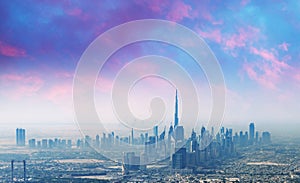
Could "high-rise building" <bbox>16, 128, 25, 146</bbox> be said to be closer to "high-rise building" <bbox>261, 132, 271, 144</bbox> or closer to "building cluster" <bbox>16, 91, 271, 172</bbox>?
"building cluster" <bbox>16, 91, 271, 172</bbox>

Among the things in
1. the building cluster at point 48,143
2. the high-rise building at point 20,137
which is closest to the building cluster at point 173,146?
the building cluster at point 48,143

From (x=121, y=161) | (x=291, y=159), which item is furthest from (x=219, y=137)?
(x=121, y=161)

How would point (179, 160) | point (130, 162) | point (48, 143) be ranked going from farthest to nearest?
point (48, 143), point (179, 160), point (130, 162)

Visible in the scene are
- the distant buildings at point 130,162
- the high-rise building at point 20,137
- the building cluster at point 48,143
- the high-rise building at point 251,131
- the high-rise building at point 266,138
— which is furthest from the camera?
the high-rise building at point 251,131

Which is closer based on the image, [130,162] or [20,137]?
[130,162]

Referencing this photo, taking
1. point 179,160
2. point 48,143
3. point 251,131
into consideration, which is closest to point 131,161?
point 179,160

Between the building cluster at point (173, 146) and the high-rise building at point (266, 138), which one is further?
the high-rise building at point (266, 138)

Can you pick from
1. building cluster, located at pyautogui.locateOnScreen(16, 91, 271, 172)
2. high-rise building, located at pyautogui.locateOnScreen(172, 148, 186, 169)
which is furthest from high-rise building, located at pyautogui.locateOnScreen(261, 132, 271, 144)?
high-rise building, located at pyautogui.locateOnScreen(172, 148, 186, 169)

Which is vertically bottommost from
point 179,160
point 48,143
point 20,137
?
point 179,160

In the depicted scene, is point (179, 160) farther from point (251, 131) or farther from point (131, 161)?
point (251, 131)

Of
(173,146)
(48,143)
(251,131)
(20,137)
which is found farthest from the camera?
(251,131)

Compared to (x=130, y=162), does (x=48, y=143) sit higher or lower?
higher

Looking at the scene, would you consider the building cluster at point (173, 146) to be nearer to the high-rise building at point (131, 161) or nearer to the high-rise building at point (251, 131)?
the high-rise building at point (131, 161)

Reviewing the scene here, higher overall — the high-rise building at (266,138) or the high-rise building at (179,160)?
the high-rise building at (266,138)
